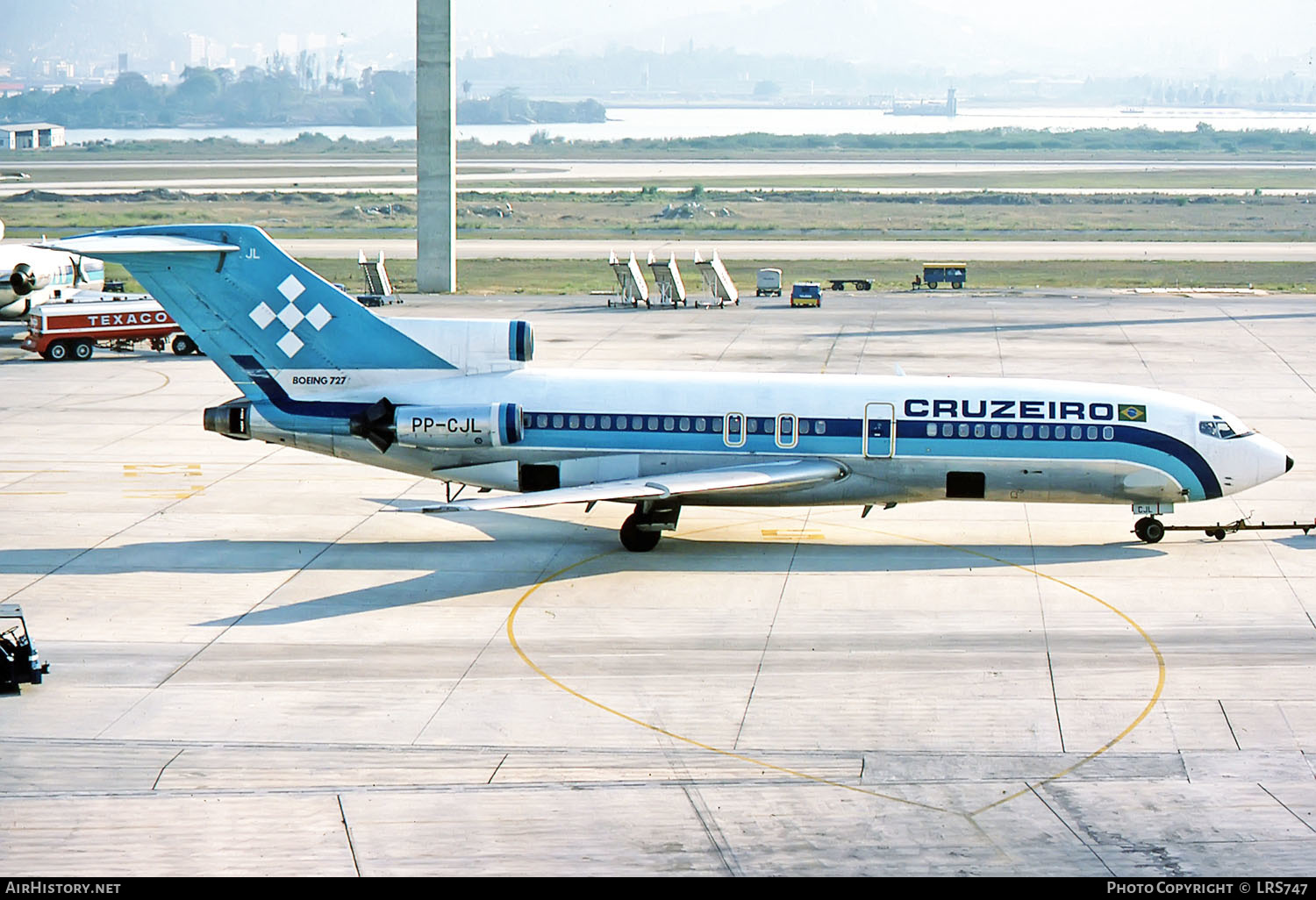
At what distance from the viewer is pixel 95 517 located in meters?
34.1

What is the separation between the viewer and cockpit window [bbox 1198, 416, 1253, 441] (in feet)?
105

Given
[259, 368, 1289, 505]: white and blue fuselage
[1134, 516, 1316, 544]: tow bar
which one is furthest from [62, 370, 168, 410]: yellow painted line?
[1134, 516, 1316, 544]: tow bar

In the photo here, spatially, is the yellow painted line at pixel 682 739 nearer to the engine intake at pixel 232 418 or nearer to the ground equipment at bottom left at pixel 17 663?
the ground equipment at bottom left at pixel 17 663

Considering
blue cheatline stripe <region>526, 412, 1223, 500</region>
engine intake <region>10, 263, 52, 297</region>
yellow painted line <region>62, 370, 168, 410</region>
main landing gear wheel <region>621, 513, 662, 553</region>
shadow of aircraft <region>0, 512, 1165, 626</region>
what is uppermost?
Answer: engine intake <region>10, 263, 52, 297</region>

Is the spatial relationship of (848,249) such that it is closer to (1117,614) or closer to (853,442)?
(853,442)

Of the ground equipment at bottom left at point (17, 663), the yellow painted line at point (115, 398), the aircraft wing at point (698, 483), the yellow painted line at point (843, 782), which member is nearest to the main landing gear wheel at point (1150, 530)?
the yellow painted line at point (843, 782)

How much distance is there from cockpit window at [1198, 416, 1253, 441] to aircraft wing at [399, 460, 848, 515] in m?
7.72

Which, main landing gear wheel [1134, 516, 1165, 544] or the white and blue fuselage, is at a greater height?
the white and blue fuselage

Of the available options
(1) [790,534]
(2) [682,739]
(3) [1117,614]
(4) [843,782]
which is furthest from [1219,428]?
(2) [682,739]

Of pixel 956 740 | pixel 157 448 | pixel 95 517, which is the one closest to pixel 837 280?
pixel 157 448

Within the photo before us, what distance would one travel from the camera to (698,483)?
30.7 m

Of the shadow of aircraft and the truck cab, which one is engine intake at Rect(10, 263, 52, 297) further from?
the shadow of aircraft

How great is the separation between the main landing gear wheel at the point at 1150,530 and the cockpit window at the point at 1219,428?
87.8 inches

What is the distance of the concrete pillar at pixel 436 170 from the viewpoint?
259 ft
